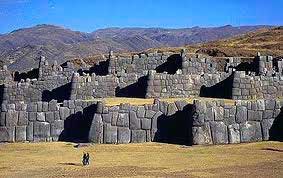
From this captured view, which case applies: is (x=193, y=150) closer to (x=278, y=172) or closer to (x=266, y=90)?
(x=278, y=172)

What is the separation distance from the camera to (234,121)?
19250mm

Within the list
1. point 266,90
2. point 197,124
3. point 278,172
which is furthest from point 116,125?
point 266,90

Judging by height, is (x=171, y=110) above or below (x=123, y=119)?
above

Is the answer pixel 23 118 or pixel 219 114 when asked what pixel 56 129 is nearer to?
pixel 23 118

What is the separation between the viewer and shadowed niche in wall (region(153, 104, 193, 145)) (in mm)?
19500

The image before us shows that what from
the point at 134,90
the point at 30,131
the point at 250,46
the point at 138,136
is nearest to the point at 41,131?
the point at 30,131

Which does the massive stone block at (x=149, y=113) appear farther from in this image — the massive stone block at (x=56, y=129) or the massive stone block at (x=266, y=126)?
the massive stone block at (x=266, y=126)

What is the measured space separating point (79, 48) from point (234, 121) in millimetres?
83659

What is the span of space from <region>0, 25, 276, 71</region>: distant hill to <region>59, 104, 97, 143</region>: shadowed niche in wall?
4960cm

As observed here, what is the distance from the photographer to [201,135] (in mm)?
18578

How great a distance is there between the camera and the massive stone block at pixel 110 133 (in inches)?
763

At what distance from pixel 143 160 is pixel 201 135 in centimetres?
310

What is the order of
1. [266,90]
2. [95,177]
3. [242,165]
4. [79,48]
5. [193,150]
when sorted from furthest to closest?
[79,48] → [266,90] → [193,150] → [242,165] → [95,177]

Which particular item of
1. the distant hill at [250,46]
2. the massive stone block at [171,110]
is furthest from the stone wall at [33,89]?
the distant hill at [250,46]
